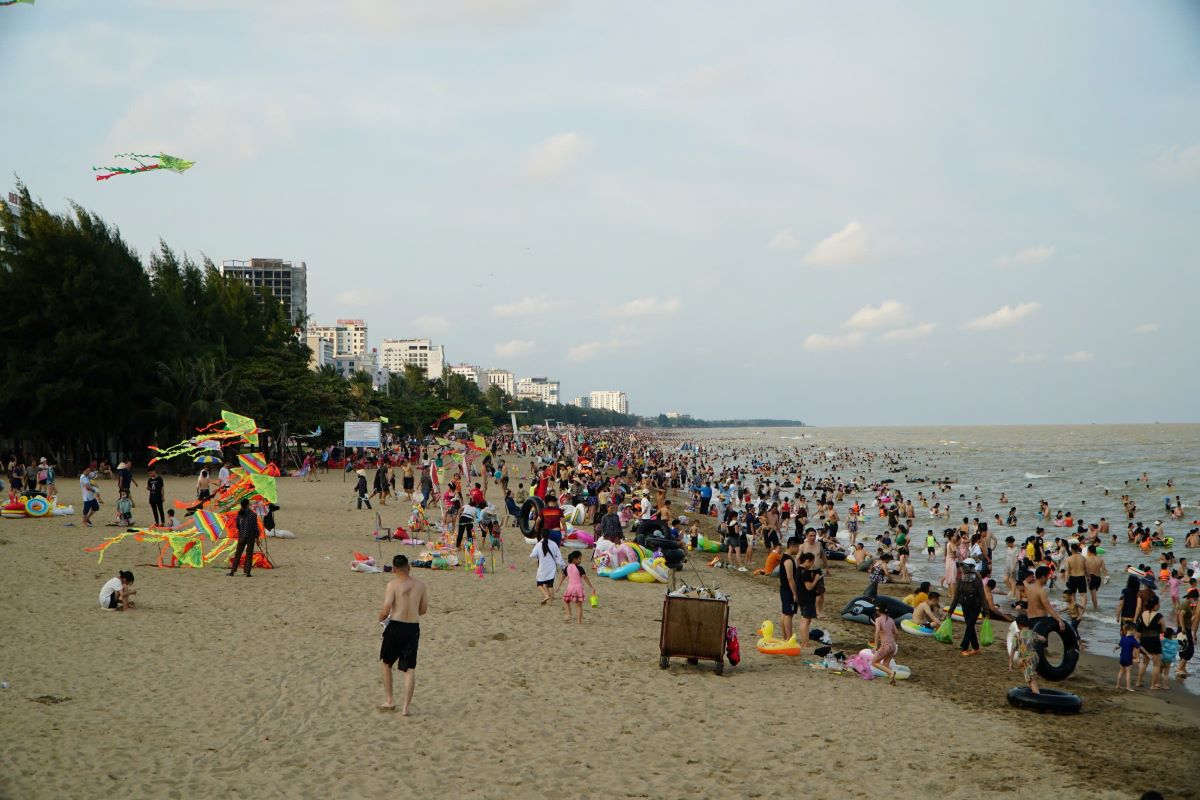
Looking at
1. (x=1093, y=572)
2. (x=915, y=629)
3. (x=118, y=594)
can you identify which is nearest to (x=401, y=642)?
(x=118, y=594)

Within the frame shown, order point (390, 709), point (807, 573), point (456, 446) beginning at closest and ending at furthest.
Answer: point (390, 709)
point (807, 573)
point (456, 446)

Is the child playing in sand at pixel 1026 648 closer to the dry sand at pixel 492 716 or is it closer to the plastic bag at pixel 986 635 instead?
the dry sand at pixel 492 716

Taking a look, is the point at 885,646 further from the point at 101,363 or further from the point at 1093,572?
the point at 101,363

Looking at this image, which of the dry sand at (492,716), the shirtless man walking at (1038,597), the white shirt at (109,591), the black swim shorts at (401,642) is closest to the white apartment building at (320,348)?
the white shirt at (109,591)

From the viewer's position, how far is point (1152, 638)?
33.2 feet

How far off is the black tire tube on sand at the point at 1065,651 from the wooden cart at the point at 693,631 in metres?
4.13

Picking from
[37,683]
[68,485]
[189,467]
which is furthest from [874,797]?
[189,467]

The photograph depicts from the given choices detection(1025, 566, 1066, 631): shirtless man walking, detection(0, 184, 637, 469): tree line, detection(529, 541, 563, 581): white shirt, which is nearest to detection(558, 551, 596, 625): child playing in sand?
detection(529, 541, 563, 581): white shirt

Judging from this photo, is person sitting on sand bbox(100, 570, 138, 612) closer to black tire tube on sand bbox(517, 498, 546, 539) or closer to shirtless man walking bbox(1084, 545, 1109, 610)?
black tire tube on sand bbox(517, 498, 546, 539)

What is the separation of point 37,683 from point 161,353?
31.3 metres

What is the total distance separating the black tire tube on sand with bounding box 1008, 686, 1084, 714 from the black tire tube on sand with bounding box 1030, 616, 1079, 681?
1248mm

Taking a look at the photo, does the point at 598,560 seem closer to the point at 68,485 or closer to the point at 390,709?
the point at 390,709

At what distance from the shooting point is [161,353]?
35.5m

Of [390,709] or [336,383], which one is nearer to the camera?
[390,709]
